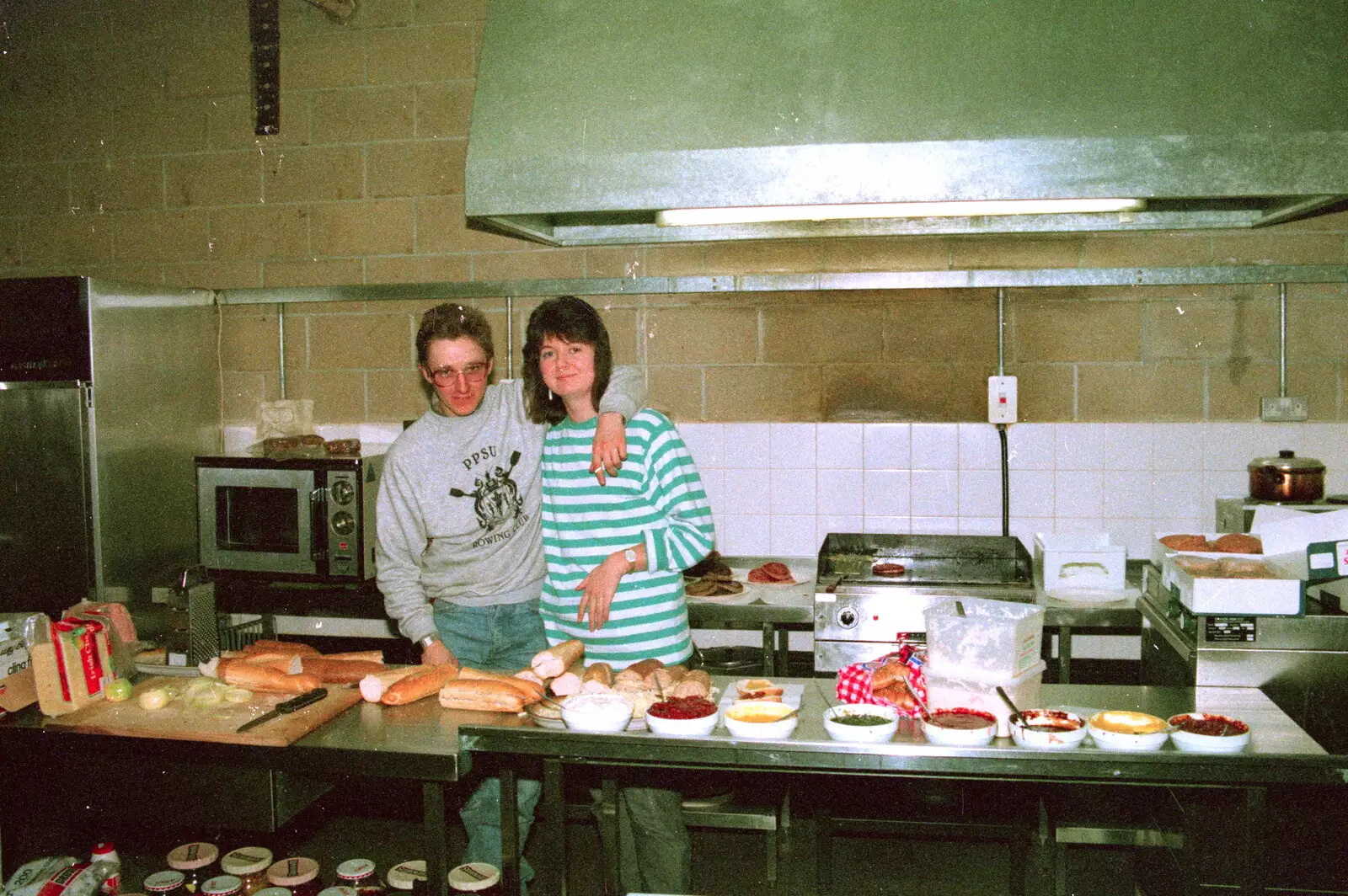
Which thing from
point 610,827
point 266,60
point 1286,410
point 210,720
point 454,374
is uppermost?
point 266,60

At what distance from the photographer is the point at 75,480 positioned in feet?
13.2

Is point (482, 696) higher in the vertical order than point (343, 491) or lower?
lower

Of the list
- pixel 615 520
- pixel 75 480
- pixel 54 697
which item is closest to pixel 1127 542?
pixel 615 520

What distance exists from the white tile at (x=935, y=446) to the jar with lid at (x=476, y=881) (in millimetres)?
2593

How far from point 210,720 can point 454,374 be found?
3.60 ft

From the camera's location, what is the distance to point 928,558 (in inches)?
160

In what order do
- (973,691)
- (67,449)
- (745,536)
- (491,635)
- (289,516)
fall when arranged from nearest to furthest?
(973,691) < (491,635) < (67,449) < (289,516) < (745,536)

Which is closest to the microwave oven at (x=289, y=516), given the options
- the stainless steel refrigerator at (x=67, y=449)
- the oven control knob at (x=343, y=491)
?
the oven control knob at (x=343, y=491)

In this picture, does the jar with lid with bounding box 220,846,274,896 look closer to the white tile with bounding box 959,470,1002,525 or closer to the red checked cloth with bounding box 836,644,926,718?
the red checked cloth with bounding box 836,644,926,718

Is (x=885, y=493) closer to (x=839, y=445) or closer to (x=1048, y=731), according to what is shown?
(x=839, y=445)

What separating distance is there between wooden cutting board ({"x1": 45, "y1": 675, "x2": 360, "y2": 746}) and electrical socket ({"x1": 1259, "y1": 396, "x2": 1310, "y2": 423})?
3619mm

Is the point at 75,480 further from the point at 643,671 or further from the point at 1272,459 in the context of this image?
the point at 1272,459

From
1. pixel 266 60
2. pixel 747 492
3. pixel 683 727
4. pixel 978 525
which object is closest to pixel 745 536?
pixel 747 492

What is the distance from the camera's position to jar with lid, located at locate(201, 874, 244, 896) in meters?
2.43
